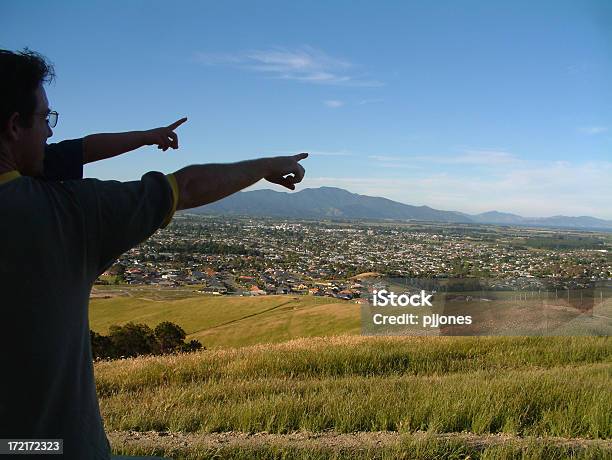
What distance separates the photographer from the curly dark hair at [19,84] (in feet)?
4.13

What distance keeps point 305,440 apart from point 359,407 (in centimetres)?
67

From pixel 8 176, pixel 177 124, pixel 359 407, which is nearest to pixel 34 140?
pixel 8 176

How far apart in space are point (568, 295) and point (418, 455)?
963cm

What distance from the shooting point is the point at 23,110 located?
1.29 m

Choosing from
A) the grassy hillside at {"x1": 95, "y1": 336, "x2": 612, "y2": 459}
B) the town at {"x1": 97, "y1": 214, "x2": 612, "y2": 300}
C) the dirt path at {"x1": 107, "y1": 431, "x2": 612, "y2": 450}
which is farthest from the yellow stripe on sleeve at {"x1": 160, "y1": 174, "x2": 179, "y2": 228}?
the town at {"x1": 97, "y1": 214, "x2": 612, "y2": 300}

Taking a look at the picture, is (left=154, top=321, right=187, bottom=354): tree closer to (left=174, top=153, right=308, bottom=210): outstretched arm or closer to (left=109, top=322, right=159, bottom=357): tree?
(left=109, top=322, right=159, bottom=357): tree

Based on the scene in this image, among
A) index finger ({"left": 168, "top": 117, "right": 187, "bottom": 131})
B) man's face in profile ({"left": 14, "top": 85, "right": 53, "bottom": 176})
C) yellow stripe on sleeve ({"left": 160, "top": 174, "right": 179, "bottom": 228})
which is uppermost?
index finger ({"left": 168, "top": 117, "right": 187, "bottom": 131})

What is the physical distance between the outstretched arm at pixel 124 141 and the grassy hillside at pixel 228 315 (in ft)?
42.8

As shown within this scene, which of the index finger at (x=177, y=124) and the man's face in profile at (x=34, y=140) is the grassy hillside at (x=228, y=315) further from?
the man's face in profile at (x=34, y=140)

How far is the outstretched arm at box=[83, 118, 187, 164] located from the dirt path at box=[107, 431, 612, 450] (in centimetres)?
230

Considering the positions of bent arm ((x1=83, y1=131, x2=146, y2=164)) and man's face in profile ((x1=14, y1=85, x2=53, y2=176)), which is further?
bent arm ((x1=83, y1=131, x2=146, y2=164))

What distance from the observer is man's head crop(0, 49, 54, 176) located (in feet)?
4.13

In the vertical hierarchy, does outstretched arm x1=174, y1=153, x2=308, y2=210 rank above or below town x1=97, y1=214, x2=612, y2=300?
above

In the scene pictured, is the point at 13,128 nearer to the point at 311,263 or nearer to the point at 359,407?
the point at 359,407
